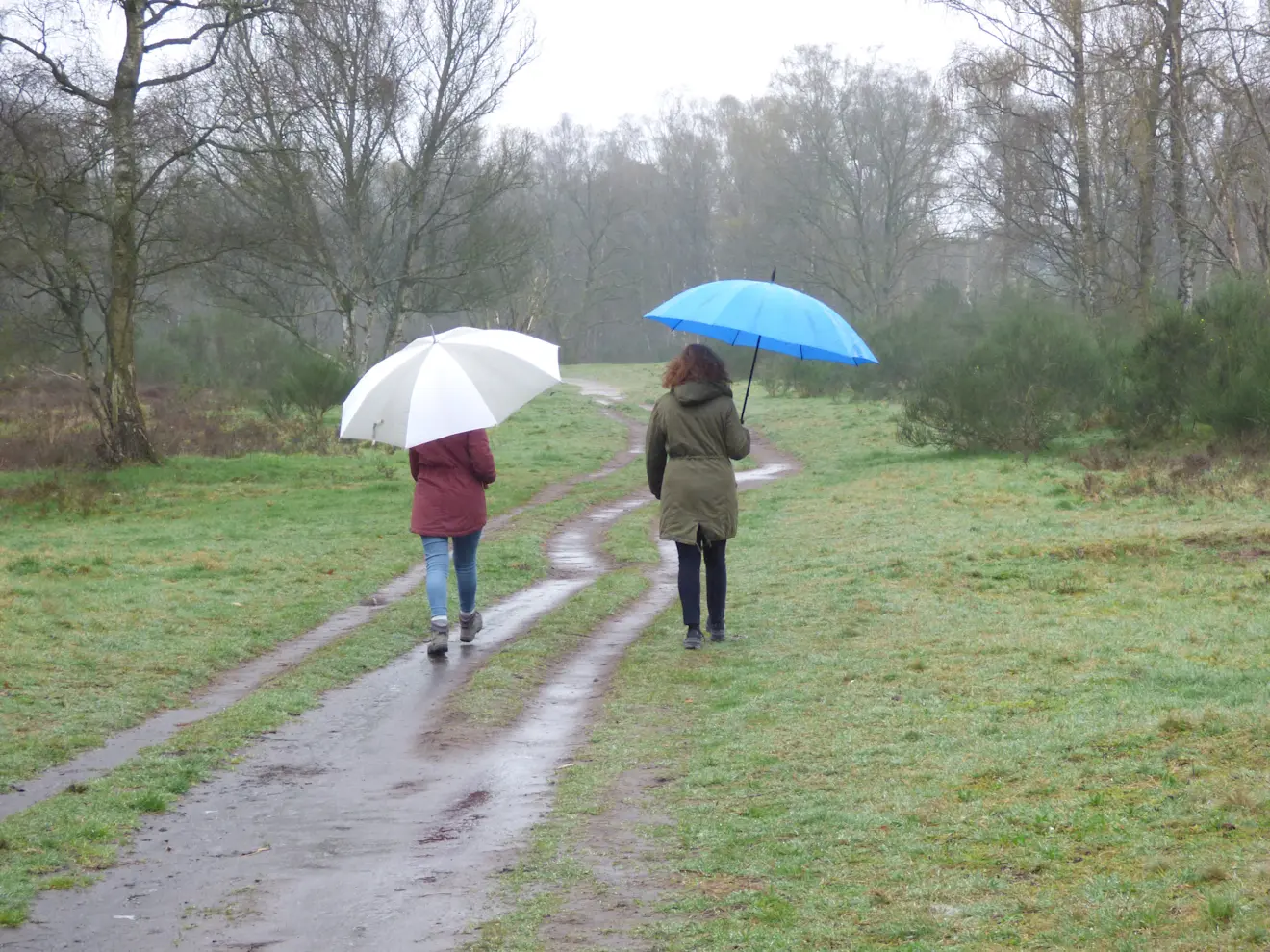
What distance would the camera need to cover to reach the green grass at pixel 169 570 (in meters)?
8.21

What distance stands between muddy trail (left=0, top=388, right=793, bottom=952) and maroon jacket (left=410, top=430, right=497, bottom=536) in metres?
1.16

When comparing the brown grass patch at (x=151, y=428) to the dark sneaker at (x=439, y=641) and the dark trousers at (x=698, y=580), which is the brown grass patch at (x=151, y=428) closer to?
the dark sneaker at (x=439, y=641)

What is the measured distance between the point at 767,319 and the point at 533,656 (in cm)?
292

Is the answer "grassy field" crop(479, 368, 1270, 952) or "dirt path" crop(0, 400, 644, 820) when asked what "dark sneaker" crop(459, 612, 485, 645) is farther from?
"grassy field" crop(479, 368, 1270, 952)

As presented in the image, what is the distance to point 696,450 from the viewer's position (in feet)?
30.5

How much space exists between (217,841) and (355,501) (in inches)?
601

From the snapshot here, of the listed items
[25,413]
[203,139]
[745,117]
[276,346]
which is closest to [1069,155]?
[203,139]

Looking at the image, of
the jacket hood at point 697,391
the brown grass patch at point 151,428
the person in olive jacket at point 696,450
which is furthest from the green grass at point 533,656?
the brown grass patch at point 151,428

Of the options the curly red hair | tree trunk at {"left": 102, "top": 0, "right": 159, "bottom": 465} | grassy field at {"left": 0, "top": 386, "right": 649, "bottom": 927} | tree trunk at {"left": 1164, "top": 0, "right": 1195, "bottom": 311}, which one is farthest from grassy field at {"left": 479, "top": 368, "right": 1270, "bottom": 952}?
tree trunk at {"left": 102, "top": 0, "right": 159, "bottom": 465}

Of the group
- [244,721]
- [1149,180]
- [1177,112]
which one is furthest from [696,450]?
[1149,180]

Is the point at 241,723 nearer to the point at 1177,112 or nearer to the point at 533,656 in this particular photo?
the point at 533,656

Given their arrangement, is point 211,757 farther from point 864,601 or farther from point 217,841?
point 864,601

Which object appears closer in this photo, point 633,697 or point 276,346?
point 633,697

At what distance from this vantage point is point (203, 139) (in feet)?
72.3
